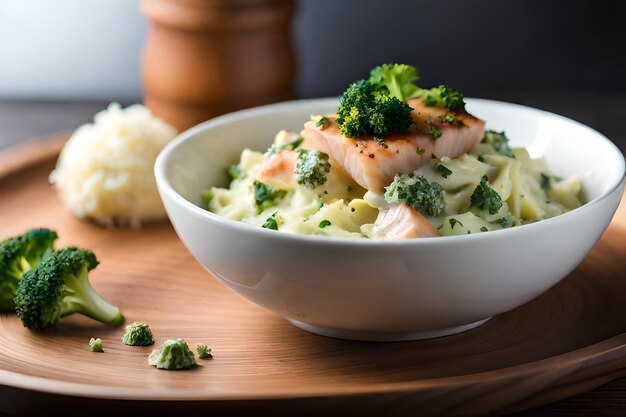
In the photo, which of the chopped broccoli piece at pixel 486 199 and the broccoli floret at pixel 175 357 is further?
the chopped broccoli piece at pixel 486 199

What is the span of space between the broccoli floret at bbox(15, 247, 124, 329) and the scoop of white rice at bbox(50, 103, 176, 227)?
898 millimetres

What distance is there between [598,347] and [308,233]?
3.24 feet

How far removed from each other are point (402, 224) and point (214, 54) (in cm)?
271

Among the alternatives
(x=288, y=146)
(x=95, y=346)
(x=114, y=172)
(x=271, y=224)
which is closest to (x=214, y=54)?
(x=114, y=172)

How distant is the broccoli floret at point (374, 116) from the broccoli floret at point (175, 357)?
898 mm

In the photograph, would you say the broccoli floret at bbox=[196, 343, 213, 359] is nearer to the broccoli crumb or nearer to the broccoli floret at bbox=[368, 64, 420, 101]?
the broccoli crumb

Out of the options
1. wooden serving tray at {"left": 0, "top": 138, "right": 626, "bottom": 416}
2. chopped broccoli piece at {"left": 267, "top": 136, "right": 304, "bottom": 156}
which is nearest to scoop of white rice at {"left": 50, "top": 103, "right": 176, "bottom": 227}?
wooden serving tray at {"left": 0, "top": 138, "right": 626, "bottom": 416}

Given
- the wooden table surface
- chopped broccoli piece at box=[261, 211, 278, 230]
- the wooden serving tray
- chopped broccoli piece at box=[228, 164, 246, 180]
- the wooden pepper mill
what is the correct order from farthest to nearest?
the wooden table surface, the wooden pepper mill, chopped broccoli piece at box=[228, 164, 246, 180], chopped broccoli piece at box=[261, 211, 278, 230], the wooden serving tray

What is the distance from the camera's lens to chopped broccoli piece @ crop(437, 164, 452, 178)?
10.6 ft

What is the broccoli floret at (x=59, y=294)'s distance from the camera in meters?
3.37

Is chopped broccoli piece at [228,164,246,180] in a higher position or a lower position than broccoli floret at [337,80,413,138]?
lower

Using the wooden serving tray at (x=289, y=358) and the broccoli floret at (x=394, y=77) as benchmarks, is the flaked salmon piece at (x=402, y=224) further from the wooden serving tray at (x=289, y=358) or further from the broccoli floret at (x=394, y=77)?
the broccoli floret at (x=394, y=77)

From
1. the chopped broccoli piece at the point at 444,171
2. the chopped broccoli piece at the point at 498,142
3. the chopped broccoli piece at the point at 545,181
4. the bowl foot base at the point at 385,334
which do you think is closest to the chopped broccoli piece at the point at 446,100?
the chopped broccoli piece at the point at 498,142

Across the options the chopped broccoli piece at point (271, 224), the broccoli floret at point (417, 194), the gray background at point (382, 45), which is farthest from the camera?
the gray background at point (382, 45)
